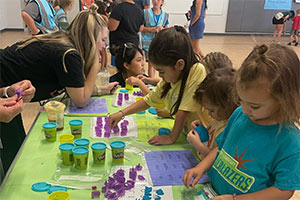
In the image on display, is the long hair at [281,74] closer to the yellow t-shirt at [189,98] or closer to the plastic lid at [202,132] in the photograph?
the plastic lid at [202,132]

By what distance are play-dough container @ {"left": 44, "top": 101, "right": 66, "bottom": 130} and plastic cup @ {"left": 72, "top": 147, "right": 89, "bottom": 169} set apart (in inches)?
15.3

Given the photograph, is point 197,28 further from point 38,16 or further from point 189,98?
point 189,98

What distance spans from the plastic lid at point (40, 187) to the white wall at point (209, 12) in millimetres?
9295

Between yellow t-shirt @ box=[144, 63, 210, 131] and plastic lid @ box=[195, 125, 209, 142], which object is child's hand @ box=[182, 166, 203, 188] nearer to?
plastic lid @ box=[195, 125, 209, 142]

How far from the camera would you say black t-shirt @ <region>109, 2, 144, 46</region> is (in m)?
3.47

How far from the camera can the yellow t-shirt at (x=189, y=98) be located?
149 cm

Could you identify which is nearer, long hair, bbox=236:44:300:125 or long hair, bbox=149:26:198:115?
long hair, bbox=236:44:300:125

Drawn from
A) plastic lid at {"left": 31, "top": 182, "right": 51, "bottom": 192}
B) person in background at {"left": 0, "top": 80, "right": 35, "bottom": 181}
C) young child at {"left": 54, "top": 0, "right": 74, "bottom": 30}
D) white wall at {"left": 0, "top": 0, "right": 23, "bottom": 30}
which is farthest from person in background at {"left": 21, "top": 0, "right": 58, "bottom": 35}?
white wall at {"left": 0, "top": 0, "right": 23, "bottom": 30}

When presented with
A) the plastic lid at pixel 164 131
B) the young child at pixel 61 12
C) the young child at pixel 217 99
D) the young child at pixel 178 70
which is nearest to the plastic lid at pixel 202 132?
the young child at pixel 217 99

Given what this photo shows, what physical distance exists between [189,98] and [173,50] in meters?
0.27

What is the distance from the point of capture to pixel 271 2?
10156 millimetres

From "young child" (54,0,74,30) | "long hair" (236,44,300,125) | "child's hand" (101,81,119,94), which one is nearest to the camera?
"long hair" (236,44,300,125)

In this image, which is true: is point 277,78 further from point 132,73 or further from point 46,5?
point 46,5

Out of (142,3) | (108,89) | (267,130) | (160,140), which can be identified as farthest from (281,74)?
(142,3)
